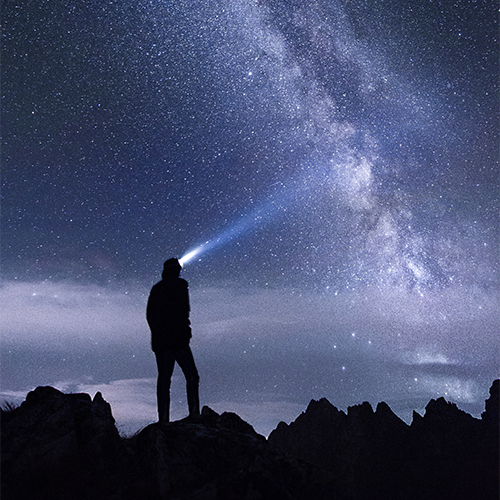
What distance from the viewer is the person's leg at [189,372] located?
833cm

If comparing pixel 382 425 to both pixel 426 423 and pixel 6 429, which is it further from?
pixel 6 429

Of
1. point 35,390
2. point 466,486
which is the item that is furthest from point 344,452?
point 35,390

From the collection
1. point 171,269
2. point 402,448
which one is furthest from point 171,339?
point 402,448

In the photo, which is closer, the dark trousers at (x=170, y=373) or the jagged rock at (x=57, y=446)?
the jagged rock at (x=57, y=446)

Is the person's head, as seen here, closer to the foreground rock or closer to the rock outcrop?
the foreground rock

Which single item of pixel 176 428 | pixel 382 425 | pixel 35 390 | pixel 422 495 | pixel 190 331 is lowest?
pixel 422 495

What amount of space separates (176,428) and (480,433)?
1132cm

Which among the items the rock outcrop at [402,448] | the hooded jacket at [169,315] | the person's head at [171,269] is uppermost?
the person's head at [171,269]

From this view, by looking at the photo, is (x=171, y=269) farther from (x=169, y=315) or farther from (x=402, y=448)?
(x=402, y=448)

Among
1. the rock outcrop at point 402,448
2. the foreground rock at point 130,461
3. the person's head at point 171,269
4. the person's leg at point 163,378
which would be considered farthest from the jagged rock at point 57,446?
the rock outcrop at point 402,448

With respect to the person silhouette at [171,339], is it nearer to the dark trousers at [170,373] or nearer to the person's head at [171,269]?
the dark trousers at [170,373]

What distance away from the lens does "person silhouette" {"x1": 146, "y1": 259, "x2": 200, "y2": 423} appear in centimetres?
830

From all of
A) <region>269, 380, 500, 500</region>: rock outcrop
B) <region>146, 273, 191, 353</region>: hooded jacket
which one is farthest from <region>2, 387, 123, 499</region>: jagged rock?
<region>269, 380, 500, 500</region>: rock outcrop

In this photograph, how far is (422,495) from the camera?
40.2 feet
